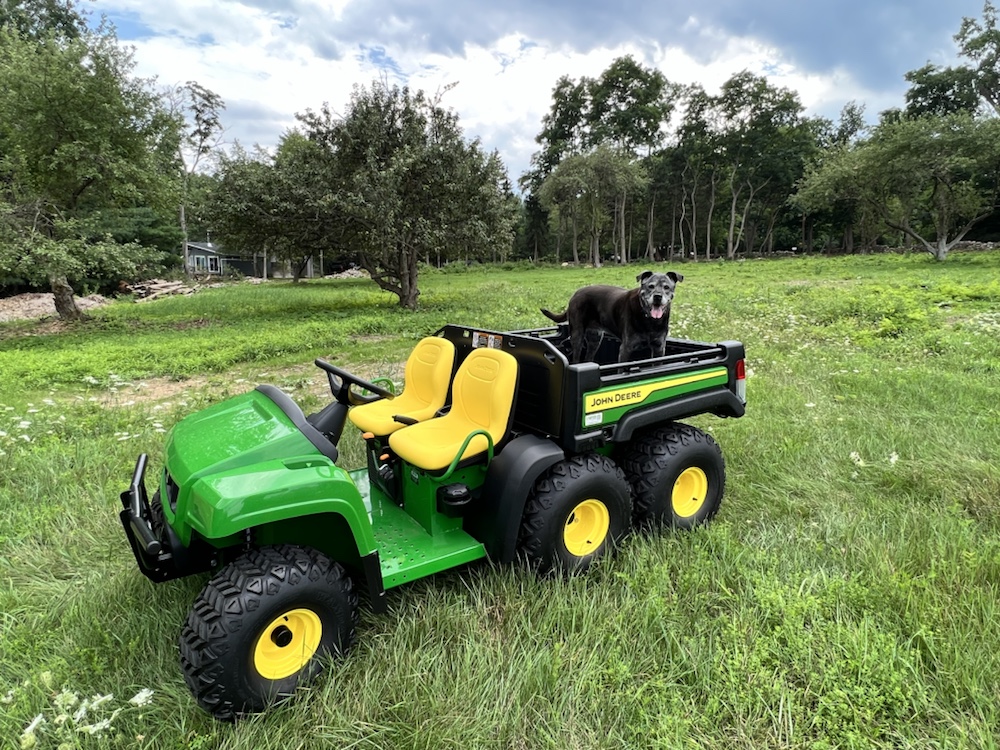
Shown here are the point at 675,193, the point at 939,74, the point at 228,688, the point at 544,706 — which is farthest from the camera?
the point at 675,193

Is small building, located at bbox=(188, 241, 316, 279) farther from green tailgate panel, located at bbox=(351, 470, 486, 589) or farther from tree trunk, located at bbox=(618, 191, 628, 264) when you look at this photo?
green tailgate panel, located at bbox=(351, 470, 486, 589)

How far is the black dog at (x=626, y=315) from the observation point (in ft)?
14.3

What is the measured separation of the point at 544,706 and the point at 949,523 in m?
2.46

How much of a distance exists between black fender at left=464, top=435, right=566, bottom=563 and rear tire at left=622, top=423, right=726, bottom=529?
2.11 feet

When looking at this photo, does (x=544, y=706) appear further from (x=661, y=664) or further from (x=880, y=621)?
(x=880, y=621)

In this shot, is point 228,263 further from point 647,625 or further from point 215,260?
point 647,625

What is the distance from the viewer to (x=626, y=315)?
460 centimetres

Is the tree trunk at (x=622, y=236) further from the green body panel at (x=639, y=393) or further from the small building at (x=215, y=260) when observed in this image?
the green body panel at (x=639, y=393)

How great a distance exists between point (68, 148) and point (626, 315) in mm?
13633

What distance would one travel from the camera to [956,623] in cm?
222

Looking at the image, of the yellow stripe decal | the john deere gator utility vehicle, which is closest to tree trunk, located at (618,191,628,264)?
the yellow stripe decal

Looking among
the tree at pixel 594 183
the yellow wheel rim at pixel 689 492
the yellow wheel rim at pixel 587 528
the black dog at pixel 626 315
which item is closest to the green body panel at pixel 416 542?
the yellow wheel rim at pixel 587 528

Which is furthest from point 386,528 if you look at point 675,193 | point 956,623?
point 675,193

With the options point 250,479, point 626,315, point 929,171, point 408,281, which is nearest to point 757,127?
point 929,171
